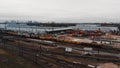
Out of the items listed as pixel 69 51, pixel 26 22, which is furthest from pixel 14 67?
pixel 26 22

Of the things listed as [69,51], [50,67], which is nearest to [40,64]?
[50,67]

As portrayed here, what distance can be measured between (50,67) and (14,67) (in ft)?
9.10

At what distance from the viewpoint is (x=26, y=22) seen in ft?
553

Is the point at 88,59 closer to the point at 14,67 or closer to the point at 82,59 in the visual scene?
the point at 82,59

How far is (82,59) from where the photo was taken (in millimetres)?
22469

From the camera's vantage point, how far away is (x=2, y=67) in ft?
53.2

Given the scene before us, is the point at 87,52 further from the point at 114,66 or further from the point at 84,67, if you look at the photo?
the point at 84,67

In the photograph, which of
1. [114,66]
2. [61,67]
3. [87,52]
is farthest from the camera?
[87,52]

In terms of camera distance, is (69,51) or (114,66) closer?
(114,66)

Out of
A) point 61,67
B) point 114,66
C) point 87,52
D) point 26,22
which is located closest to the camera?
point 61,67

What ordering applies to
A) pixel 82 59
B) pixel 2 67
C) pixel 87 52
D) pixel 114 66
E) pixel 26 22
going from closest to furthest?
1. pixel 2 67
2. pixel 114 66
3. pixel 82 59
4. pixel 87 52
5. pixel 26 22

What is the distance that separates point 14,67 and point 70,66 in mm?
4494

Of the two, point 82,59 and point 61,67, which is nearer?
point 61,67

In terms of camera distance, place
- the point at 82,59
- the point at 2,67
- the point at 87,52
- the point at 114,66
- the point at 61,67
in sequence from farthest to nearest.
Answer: the point at 87,52, the point at 82,59, the point at 114,66, the point at 61,67, the point at 2,67
